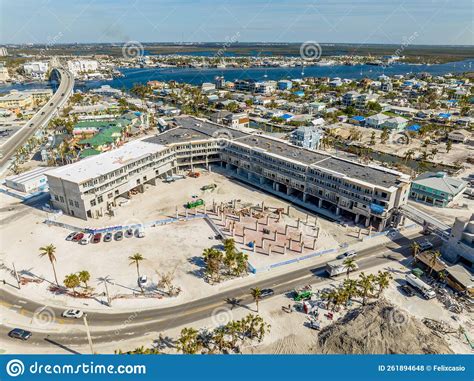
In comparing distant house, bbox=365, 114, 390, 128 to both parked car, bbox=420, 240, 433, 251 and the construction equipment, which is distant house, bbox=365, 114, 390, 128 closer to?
parked car, bbox=420, 240, 433, 251

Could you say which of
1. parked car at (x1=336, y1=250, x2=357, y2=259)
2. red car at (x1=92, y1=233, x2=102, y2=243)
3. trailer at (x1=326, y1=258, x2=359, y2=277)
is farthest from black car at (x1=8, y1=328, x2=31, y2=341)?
parked car at (x1=336, y1=250, x2=357, y2=259)

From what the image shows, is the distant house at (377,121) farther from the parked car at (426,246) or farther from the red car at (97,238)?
the red car at (97,238)

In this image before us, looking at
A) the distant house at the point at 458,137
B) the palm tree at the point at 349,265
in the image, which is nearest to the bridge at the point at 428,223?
the palm tree at the point at 349,265

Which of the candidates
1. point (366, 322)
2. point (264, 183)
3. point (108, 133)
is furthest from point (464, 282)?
point (108, 133)

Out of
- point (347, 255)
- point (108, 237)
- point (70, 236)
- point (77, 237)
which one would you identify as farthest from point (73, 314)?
point (347, 255)

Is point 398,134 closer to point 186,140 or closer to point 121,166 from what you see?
point 186,140

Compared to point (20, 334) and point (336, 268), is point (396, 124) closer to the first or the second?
point (336, 268)
